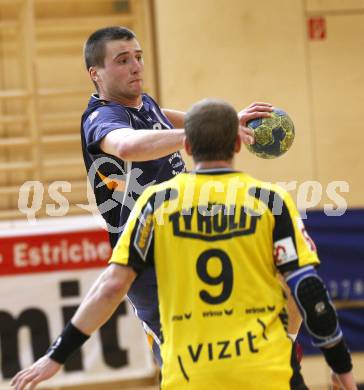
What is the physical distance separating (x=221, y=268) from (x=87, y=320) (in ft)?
1.70

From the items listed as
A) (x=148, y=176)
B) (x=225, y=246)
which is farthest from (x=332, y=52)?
(x=225, y=246)

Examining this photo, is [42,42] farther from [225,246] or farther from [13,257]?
[225,246]

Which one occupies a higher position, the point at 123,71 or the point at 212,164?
the point at 123,71

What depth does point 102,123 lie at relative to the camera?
12.8 feet

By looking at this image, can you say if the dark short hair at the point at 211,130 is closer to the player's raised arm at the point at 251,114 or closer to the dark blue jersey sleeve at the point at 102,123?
the player's raised arm at the point at 251,114

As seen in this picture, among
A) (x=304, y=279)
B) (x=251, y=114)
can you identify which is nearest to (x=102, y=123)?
(x=251, y=114)

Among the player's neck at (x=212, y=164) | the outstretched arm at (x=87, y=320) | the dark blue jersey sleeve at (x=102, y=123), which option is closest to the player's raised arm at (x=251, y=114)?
the player's neck at (x=212, y=164)

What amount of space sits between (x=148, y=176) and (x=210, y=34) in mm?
4946

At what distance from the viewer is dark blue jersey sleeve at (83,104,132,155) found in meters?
3.84

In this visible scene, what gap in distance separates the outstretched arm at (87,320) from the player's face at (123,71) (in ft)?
4.41

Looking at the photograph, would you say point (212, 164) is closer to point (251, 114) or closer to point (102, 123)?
point (251, 114)

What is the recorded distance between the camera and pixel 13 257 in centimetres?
793

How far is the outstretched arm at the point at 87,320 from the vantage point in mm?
3012

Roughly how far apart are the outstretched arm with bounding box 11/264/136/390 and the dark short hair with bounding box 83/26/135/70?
151 centimetres
